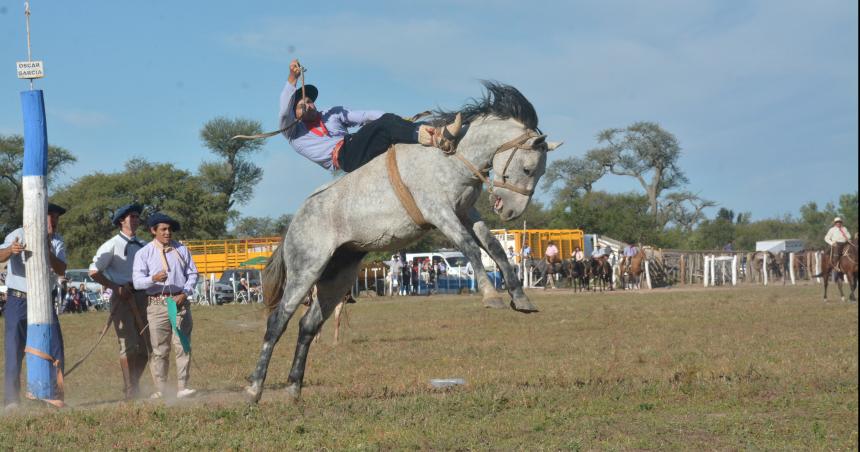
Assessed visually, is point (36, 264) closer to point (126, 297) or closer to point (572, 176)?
point (126, 297)

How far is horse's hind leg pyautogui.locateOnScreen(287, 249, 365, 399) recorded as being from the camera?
360 inches

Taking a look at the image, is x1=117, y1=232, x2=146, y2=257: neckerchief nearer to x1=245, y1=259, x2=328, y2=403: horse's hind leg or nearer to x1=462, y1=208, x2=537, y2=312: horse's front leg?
x1=245, y1=259, x2=328, y2=403: horse's hind leg

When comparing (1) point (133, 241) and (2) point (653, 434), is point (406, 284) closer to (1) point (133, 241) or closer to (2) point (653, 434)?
(1) point (133, 241)

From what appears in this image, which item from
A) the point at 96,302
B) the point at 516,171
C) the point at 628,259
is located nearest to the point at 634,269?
the point at 628,259

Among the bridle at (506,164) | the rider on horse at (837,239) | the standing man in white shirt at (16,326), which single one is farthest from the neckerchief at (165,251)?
the rider on horse at (837,239)

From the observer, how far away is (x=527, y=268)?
4394cm

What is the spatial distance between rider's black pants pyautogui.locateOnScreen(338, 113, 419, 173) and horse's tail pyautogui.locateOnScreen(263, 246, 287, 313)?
1.26 metres

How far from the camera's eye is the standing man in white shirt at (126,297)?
33.4ft

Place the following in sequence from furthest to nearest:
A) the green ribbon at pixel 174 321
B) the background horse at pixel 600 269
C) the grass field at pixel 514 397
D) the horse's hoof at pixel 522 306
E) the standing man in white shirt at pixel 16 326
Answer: the background horse at pixel 600 269 < the green ribbon at pixel 174 321 < the standing man in white shirt at pixel 16 326 < the horse's hoof at pixel 522 306 < the grass field at pixel 514 397

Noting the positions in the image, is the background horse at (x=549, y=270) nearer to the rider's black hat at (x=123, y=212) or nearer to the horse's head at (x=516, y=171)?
the rider's black hat at (x=123, y=212)

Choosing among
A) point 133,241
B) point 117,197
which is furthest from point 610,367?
point 117,197

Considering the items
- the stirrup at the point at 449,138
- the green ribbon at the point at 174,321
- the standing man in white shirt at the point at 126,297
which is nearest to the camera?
the stirrup at the point at 449,138

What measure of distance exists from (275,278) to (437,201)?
7.61ft

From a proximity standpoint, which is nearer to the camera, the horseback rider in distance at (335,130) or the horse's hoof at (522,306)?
the horse's hoof at (522,306)
